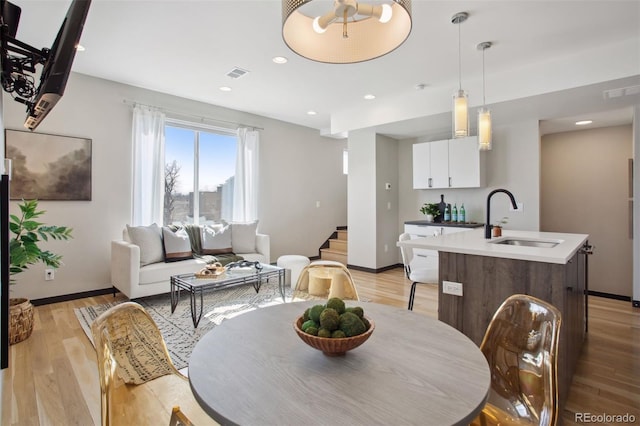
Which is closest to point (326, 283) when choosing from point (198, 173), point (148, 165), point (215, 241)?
point (215, 241)

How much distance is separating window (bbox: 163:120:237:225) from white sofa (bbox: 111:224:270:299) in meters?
1.06

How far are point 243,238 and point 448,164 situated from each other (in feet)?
10.7

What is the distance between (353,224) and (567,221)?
10.4ft

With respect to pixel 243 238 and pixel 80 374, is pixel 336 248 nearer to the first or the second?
pixel 243 238

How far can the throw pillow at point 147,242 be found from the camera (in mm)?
3963

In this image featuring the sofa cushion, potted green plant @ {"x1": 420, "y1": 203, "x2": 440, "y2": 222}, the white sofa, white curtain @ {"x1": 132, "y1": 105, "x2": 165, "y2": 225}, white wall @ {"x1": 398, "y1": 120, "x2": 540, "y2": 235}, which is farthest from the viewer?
potted green plant @ {"x1": 420, "y1": 203, "x2": 440, "y2": 222}

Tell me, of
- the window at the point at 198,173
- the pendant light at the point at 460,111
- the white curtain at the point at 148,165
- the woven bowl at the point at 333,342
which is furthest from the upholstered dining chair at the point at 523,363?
the window at the point at 198,173

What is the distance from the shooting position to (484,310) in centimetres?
204

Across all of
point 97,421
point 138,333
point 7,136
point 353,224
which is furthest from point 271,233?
point 138,333

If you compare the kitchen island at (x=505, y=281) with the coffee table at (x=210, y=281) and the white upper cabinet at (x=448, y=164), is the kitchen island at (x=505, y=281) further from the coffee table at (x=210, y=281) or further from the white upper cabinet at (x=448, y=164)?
the white upper cabinet at (x=448, y=164)

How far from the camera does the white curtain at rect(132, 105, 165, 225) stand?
4422 millimetres

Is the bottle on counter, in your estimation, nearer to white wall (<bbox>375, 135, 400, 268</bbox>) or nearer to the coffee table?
white wall (<bbox>375, 135, 400, 268</bbox>)

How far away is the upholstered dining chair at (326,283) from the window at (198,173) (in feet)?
12.0

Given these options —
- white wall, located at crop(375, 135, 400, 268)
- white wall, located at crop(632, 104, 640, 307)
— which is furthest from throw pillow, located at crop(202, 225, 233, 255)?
white wall, located at crop(632, 104, 640, 307)
